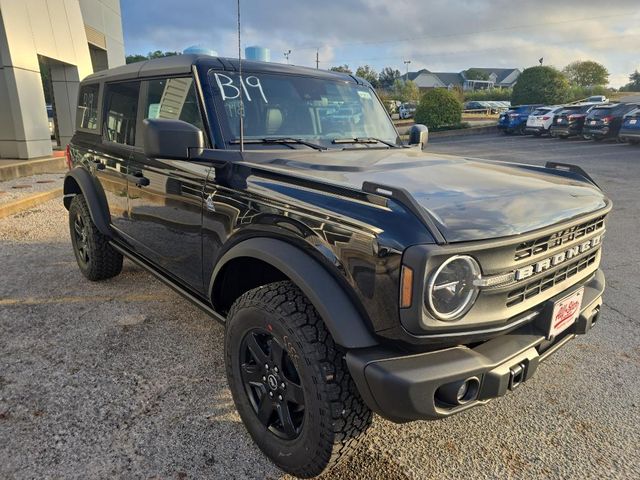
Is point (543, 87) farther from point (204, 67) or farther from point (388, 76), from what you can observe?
point (388, 76)

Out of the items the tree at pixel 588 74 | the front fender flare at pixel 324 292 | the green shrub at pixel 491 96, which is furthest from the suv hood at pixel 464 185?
the tree at pixel 588 74

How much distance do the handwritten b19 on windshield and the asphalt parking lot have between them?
5.45 ft

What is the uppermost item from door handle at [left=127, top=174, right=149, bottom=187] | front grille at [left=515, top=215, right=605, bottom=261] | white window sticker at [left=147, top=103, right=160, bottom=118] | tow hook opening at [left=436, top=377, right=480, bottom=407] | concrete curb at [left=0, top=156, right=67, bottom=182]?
white window sticker at [left=147, top=103, right=160, bottom=118]

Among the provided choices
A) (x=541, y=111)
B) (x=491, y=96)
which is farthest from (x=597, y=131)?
(x=491, y=96)

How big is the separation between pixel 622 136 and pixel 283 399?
19.4 m

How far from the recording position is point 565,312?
2.12m

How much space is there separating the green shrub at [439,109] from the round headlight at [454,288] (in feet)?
78.8

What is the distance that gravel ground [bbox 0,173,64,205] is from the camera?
7.83m

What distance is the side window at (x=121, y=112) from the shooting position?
344 cm

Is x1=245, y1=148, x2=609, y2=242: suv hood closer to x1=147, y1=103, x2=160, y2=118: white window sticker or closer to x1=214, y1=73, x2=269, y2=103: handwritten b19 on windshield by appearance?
x1=214, y1=73, x2=269, y2=103: handwritten b19 on windshield

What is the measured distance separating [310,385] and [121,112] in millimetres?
2803

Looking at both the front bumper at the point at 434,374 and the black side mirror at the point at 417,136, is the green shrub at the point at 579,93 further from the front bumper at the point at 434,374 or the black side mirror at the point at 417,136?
the front bumper at the point at 434,374

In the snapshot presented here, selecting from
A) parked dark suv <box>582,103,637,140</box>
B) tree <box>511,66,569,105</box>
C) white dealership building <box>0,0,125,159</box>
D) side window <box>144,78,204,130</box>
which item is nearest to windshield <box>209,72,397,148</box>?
side window <box>144,78,204,130</box>

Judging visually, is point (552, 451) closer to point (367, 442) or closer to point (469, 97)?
point (367, 442)
